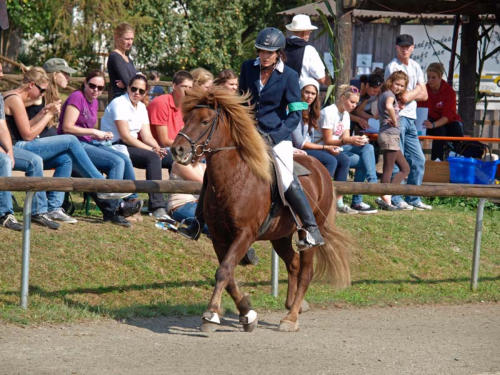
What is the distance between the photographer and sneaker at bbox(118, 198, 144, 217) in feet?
32.9

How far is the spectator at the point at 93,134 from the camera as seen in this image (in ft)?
33.0

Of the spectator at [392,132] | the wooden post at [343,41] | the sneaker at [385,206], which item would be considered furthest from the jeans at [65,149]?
the wooden post at [343,41]

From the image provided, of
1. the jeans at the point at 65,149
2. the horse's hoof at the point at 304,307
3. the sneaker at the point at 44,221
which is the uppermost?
the jeans at the point at 65,149

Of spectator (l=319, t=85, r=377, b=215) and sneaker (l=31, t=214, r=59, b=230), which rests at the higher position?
spectator (l=319, t=85, r=377, b=215)

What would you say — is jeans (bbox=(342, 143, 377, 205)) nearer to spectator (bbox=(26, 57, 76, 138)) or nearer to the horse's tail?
the horse's tail

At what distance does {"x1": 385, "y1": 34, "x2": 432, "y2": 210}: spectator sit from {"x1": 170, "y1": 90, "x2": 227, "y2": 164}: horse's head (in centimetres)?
581

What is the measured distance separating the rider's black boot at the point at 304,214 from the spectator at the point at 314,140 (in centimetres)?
261

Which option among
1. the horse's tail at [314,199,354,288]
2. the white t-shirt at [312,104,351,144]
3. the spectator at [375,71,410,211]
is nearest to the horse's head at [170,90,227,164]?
the horse's tail at [314,199,354,288]

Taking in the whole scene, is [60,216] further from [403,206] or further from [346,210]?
[403,206]

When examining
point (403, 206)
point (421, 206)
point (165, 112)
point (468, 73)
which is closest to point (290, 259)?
point (165, 112)

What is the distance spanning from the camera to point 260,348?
7.14 meters

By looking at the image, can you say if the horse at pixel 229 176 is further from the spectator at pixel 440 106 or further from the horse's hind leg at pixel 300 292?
the spectator at pixel 440 106

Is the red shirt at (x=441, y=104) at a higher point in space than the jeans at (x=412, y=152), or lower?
higher

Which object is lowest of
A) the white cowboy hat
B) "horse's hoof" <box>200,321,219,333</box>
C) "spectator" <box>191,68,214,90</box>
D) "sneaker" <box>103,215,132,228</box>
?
"horse's hoof" <box>200,321,219,333</box>
